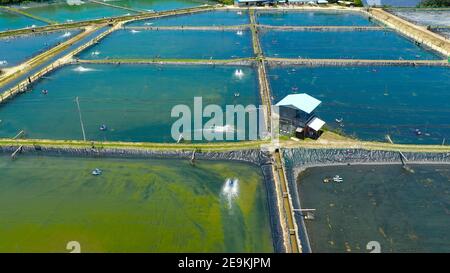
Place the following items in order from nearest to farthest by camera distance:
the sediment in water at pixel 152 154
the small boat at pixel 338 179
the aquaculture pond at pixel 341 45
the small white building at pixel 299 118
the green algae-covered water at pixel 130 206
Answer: the green algae-covered water at pixel 130 206
the small boat at pixel 338 179
the sediment in water at pixel 152 154
the small white building at pixel 299 118
the aquaculture pond at pixel 341 45

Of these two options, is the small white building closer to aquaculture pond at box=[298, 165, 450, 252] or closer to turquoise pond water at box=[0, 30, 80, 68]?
aquaculture pond at box=[298, 165, 450, 252]

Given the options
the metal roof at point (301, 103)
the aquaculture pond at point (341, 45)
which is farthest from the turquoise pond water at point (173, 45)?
the metal roof at point (301, 103)

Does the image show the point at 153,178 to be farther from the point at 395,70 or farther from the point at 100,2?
the point at 100,2

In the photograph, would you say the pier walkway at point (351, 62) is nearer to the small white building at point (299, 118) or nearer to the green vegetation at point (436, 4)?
the small white building at point (299, 118)

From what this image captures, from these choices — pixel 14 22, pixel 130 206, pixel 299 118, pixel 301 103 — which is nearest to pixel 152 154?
pixel 130 206

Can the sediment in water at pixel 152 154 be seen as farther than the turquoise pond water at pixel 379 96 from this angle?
No

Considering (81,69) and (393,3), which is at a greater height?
(393,3)

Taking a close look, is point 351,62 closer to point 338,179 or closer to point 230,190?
point 338,179
